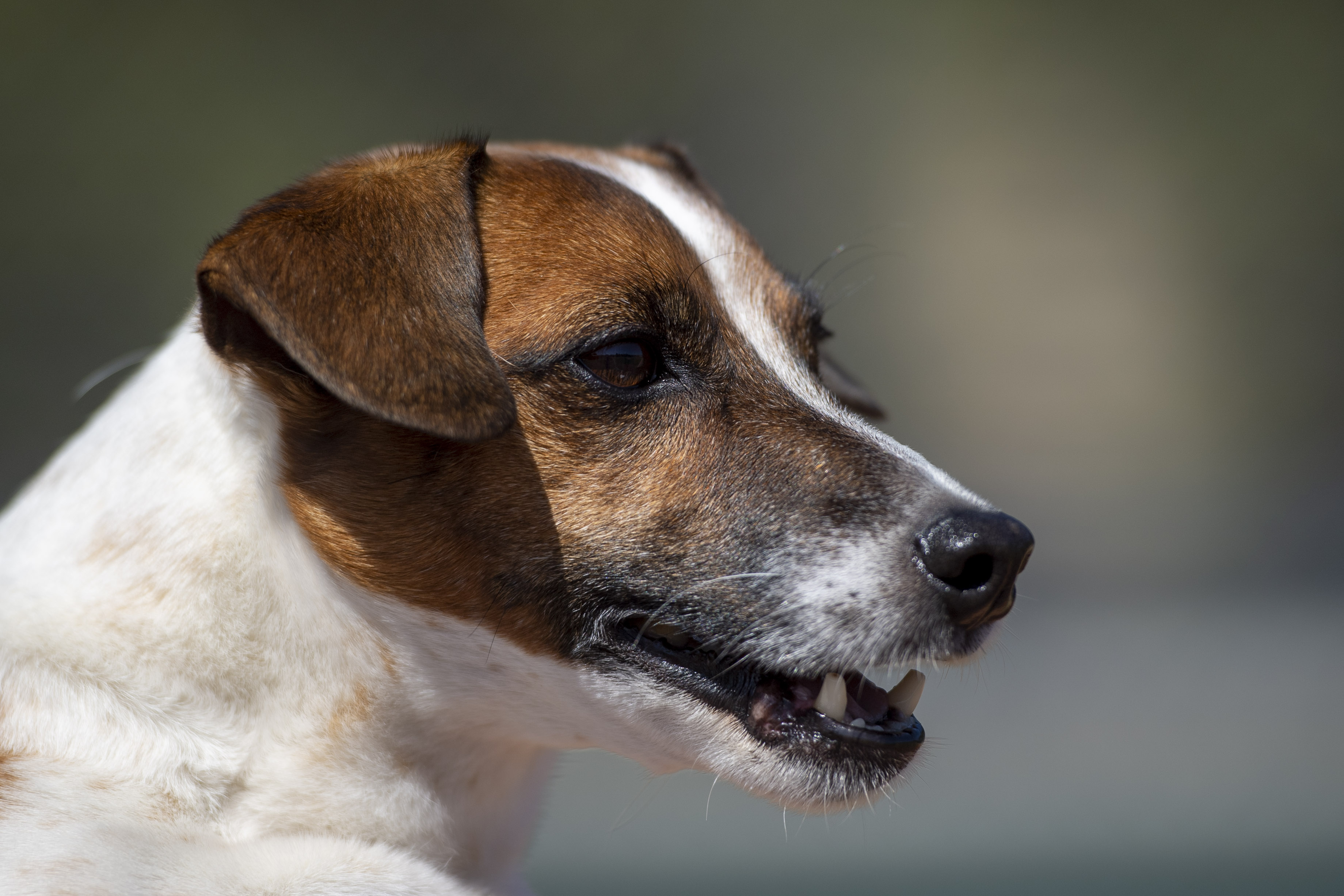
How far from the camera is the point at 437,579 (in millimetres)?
2027

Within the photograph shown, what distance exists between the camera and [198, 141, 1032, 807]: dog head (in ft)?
6.53

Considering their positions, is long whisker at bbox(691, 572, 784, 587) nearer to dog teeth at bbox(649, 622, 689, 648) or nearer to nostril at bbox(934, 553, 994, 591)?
dog teeth at bbox(649, 622, 689, 648)

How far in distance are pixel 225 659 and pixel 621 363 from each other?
2.79 feet

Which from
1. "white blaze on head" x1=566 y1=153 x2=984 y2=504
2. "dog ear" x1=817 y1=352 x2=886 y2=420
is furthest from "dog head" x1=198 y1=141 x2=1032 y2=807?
"dog ear" x1=817 y1=352 x2=886 y2=420

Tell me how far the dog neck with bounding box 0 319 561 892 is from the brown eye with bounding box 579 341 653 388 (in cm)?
50

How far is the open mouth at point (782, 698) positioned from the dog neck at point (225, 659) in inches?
7.4

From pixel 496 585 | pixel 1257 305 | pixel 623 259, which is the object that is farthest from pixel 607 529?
pixel 1257 305

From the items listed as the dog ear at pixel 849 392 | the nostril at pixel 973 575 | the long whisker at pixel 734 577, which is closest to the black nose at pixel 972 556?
the nostril at pixel 973 575

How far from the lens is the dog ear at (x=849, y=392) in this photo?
3.01 meters

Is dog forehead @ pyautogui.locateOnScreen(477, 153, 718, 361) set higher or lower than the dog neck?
higher

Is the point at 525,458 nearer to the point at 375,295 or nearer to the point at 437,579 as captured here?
the point at 437,579

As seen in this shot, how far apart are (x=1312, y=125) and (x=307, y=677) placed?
10627 millimetres

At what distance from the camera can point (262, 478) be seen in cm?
204

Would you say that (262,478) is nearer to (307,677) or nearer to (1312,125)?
(307,677)
